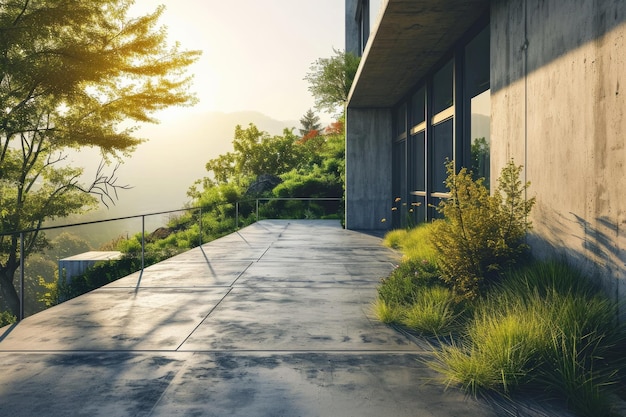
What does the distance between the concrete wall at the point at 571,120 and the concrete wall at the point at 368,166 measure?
10806mm

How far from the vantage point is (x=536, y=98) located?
5637 mm

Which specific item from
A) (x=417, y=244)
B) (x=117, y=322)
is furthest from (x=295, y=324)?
(x=417, y=244)

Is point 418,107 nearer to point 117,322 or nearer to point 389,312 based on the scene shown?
point 389,312

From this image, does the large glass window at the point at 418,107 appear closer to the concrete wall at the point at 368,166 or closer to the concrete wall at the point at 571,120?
the concrete wall at the point at 368,166

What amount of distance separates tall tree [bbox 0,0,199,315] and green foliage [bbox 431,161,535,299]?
15.4 metres

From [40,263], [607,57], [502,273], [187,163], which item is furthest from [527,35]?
[187,163]

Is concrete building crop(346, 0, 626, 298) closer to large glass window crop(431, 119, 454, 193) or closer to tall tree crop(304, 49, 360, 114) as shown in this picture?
large glass window crop(431, 119, 454, 193)

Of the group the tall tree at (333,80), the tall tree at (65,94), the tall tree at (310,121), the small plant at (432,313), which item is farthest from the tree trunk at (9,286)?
the tall tree at (310,121)

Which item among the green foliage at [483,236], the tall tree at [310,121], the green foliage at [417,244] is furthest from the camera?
the tall tree at [310,121]

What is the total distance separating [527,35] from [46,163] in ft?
79.6

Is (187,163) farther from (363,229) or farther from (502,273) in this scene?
(502,273)

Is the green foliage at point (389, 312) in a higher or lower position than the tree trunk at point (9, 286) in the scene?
higher

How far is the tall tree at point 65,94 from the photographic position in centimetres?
1747

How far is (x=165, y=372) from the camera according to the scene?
153 inches
